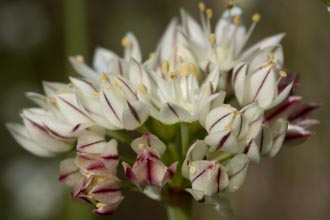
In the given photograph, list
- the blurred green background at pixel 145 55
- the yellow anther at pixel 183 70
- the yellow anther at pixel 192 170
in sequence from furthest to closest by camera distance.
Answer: the blurred green background at pixel 145 55, the yellow anther at pixel 183 70, the yellow anther at pixel 192 170

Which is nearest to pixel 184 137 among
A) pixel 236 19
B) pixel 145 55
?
pixel 236 19

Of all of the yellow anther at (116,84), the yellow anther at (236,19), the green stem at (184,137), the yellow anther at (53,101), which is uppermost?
the yellow anther at (116,84)

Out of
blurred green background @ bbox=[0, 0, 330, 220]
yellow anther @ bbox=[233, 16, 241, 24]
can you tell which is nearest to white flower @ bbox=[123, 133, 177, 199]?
yellow anther @ bbox=[233, 16, 241, 24]

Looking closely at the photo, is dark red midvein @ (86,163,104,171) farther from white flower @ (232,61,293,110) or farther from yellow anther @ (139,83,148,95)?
white flower @ (232,61,293,110)

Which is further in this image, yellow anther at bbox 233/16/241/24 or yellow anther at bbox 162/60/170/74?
yellow anther at bbox 233/16/241/24

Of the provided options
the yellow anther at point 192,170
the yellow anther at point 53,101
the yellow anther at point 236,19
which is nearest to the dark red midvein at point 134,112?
the yellow anther at point 192,170

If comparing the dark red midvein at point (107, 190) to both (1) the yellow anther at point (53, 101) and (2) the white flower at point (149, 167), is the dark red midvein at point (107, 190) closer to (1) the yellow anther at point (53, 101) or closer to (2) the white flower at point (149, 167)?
(2) the white flower at point (149, 167)

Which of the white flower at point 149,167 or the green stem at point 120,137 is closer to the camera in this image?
the white flower at point 149,167

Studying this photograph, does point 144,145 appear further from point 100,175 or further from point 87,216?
point 87,216

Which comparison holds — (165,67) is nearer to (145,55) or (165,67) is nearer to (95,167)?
(95,167)
